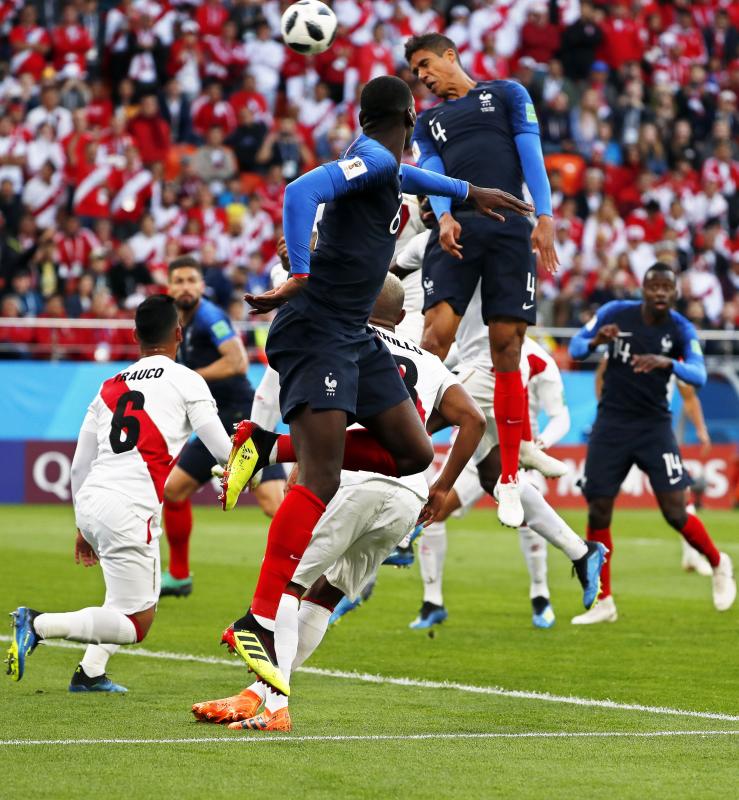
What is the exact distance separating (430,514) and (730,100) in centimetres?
2332

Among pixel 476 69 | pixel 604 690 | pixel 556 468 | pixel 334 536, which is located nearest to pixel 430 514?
pixel 334 536

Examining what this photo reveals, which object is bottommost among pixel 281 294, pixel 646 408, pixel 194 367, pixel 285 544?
pixel 646 408

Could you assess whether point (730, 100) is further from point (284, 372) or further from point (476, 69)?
point (284, 372)

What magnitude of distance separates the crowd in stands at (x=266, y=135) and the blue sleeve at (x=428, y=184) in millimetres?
13528

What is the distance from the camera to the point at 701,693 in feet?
23.8

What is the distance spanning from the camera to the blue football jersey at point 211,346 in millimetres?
11922

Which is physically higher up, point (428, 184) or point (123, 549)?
point (428, 184)

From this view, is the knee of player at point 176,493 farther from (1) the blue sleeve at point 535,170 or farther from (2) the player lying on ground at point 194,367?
(1) the blue sleeve at point 535,170

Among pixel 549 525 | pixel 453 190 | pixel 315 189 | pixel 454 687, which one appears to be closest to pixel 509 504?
pixel 549 525

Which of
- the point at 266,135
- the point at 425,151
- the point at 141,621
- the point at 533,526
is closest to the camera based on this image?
the point at 141,621

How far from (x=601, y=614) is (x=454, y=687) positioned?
10.6 feet

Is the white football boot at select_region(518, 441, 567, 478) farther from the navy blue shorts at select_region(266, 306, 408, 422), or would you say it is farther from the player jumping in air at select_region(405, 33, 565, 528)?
the navy blue shorts at select_region(266, 306, 408, 422)

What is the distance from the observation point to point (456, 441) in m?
6.75

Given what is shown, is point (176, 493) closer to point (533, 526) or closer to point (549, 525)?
point (533, 526)
